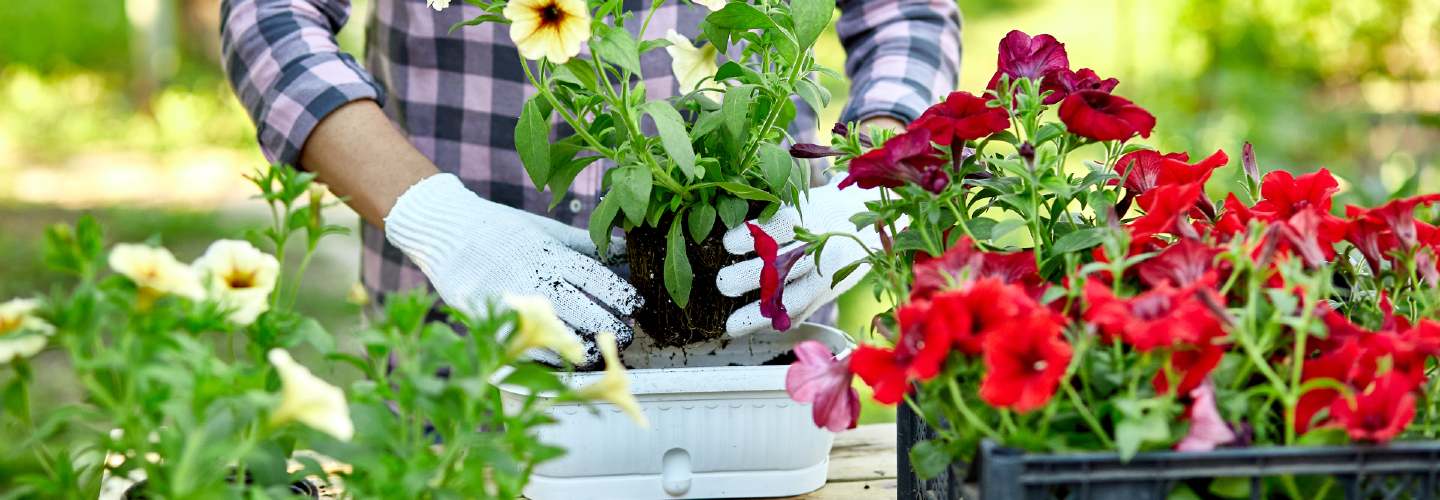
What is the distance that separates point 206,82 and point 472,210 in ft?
18.6

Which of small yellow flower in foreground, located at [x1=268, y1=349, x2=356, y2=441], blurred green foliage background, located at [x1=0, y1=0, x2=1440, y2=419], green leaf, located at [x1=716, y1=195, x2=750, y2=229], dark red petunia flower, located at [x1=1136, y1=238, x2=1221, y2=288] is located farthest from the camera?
blurred green foliage background, located at [x1=0, y1=0, x2=1440, y2=419]

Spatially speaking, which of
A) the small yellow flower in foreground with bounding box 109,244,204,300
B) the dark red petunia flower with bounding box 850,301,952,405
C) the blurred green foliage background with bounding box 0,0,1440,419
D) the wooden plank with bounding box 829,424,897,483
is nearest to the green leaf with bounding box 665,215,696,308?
the wooden plank with bounding box 829,424,897,483

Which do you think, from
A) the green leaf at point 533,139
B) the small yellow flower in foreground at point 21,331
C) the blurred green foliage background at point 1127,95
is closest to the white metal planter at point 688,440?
the green leaf at point 533,139

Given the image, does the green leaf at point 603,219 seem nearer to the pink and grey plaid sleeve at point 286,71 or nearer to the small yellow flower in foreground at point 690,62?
the small yellow flower in foreground at point 690,62

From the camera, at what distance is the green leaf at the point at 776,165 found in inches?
36.9

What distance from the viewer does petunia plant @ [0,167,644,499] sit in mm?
565

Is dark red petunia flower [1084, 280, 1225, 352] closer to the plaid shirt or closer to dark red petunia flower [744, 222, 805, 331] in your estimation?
dark red petunia flower [744, 222, 805, 331]

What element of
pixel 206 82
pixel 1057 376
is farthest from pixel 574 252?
pixel 206 82

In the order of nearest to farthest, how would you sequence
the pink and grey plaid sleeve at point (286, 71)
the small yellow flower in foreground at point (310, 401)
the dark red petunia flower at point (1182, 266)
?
1. the small yellow flower in foreground at point (310, 401)
2. the dark red petunia flower at point (1182, 266)
3. the pink and grey plaid sleeve at point (286, 71)

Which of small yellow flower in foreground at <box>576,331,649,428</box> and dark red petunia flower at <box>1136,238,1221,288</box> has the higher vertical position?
dark red petunia flower at <box>1136,238,1221,288</box>

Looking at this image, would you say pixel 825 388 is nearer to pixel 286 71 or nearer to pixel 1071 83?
pixel 1071 83

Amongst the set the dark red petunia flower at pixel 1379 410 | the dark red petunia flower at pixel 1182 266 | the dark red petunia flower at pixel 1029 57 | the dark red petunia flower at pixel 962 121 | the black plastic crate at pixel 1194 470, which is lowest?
the black plastic crate at pixel 1194 470

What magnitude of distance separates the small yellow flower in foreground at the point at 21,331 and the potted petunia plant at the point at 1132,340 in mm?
385

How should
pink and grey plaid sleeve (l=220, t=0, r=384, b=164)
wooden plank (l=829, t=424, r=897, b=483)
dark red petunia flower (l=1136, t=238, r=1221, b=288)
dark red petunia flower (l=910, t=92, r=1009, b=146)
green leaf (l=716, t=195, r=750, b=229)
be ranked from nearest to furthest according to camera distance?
dark red petunia flower (l=1136, t=238, r=1221, b=288)
dark red petunia flower (l=910, t=92, r=1009, b=146)
green leaf (l=716, t=195, r=750, b=229)
wooden plank (l=829, t=424, r=897, b=483)
pink and grey plaid sleeve (l=220, t=0, r=384, b=164)
